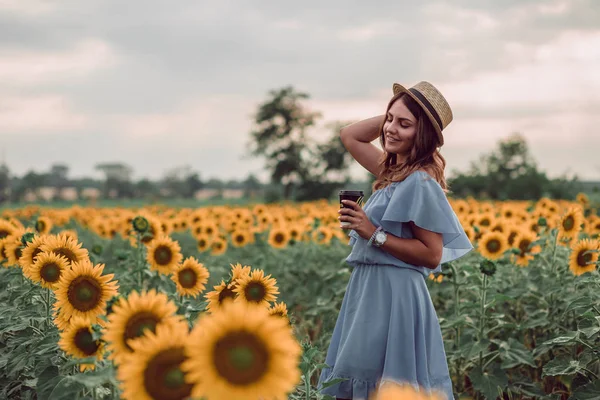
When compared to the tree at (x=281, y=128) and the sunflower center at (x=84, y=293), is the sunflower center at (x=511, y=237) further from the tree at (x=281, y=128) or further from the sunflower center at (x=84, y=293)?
the tree at (x=281, y=128)

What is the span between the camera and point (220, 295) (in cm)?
242

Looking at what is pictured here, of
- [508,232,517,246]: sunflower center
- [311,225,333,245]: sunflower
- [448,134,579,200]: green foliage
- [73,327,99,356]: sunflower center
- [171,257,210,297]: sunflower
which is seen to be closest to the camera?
[73,327,99,356]: sunflower center

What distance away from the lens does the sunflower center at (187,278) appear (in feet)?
10.3

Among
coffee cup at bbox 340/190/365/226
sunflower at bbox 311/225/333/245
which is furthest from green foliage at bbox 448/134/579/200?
coffee cup at bbox 340/190/365/226

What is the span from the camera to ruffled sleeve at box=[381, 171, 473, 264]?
2.65 metres

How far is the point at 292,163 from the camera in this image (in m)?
49.7

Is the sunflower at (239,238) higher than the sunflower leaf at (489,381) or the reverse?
higher

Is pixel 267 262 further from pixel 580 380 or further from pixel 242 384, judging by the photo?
A: pixel 242 384

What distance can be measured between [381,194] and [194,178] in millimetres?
53664

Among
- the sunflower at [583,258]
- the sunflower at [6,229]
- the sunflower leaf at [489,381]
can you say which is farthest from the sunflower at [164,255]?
the sunflower at [583,258]

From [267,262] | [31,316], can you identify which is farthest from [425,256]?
[267,262]

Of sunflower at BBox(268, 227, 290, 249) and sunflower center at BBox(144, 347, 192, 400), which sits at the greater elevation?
sunflower center at BBox(144, 347, 192, 400)

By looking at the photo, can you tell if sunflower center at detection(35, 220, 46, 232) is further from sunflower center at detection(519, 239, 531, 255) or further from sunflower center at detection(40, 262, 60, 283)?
sunflower center at detection(519, 239, 531, 255)

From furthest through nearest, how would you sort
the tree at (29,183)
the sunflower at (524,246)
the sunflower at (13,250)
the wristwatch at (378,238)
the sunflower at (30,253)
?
the tree at (29,183)
the sunflower at (524,246)
the sunflower at (13,250)
the sunflower at (30,253)
the wristwatch at (378,238)
